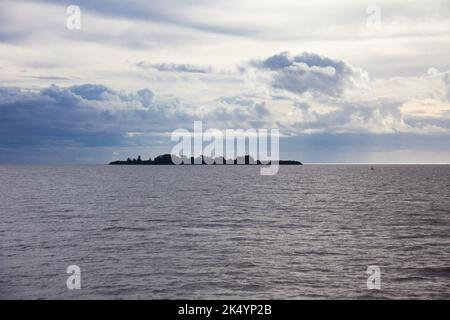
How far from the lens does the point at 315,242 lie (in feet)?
147

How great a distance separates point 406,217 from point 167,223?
110ft

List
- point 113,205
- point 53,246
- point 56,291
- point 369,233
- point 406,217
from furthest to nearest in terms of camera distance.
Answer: point 113,205, point 406,217, point 369,233, point 53,246, point 56,291

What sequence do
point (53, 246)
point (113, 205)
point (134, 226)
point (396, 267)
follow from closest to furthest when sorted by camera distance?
point (396, 267) < point (53, 246) < point (134, 226) < point (113, 205)

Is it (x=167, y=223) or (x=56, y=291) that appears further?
(x=167, y=223)

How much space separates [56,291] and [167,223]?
1222 inches

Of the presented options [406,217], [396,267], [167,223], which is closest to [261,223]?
[167,223]
